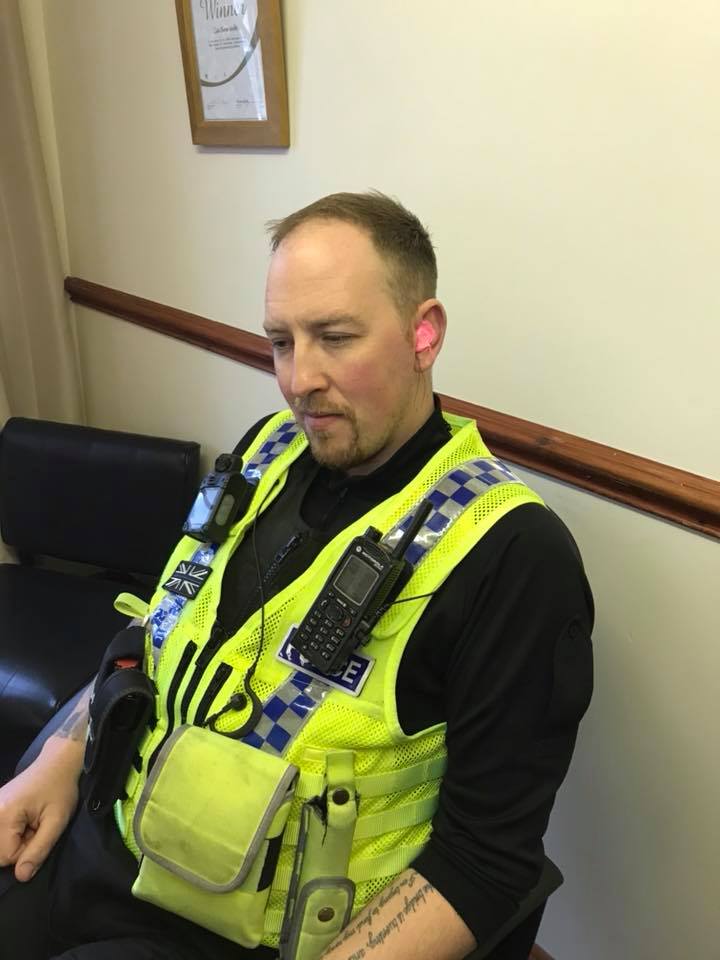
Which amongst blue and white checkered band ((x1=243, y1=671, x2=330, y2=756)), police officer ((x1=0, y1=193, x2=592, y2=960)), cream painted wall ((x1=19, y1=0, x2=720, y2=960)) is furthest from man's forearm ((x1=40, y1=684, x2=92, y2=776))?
cream painted wall ((x1=19, y1=0, x2=720, y2=960))

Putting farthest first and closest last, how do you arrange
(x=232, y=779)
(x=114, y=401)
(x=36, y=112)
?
(x=114, y=401) < (x=36, y=112) < (x=232, y=779)

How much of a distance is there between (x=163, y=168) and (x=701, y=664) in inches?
62.1

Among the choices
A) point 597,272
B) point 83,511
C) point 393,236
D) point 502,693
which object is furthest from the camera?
point 83,511

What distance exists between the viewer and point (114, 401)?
7.27 ft

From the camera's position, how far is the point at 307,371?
0.89 metres

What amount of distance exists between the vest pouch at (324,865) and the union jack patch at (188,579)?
0.32 metres

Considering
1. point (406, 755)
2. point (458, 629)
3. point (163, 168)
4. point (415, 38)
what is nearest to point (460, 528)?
point (458, 629)

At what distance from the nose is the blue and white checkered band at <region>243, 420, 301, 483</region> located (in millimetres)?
218

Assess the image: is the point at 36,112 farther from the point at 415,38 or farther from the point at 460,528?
the point at 460,528

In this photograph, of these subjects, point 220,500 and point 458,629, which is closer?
point 458,629

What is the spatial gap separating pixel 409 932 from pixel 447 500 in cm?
48

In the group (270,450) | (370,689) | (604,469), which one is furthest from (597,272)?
(370,689)

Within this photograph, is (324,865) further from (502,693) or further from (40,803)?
(40,803)

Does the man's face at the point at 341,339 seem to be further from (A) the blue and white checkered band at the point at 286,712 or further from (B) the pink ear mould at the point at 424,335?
(A) the blue and white checkered band at the point at 286,712
